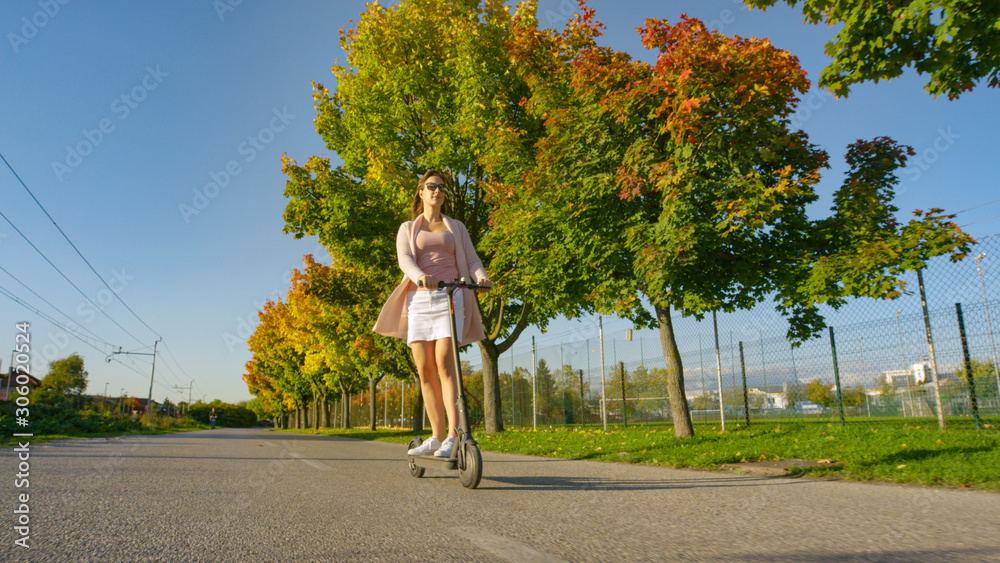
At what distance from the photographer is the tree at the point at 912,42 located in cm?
540

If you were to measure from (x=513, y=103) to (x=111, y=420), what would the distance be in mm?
24812

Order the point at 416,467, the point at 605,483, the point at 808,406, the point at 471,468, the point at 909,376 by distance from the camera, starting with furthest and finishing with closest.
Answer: the point at 808,406 → the point at 909,376 → the point at 416,467 → the point at 605,483 → the point at 471,468

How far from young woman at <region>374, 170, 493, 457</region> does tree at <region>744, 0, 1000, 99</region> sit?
16.0 ft

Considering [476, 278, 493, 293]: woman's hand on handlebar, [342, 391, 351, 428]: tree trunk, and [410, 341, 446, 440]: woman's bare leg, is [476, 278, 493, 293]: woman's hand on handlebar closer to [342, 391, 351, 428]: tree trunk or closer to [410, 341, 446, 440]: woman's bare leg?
[410, 341, 446, 440]: woman's bare leg

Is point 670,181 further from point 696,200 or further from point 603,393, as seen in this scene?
point 603,393

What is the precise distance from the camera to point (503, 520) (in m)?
2.84

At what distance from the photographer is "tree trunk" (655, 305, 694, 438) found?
10422 mm

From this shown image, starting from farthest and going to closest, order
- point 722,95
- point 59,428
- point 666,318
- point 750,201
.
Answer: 1. point 59,428
2. point 666,318
3. point 722,95
4. point 750,201

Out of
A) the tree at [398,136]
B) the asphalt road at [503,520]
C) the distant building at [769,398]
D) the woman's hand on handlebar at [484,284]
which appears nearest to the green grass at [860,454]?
the asphalt road at [503,520]

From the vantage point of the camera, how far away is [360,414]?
57844 mm

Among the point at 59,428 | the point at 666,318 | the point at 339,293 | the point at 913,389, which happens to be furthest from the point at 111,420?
the point at 913,389

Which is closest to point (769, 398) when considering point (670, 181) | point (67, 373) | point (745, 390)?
point (745, 390)

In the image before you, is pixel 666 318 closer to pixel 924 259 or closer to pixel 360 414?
pixel 924 259

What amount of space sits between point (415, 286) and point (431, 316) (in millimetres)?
383
